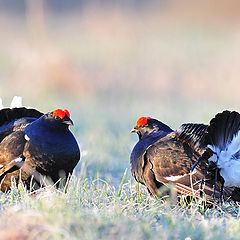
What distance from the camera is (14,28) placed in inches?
639

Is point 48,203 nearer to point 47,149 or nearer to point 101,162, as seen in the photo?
point 47,149

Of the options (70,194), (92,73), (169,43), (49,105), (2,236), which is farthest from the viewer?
(169,43)

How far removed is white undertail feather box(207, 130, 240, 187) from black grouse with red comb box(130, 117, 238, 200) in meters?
0.08

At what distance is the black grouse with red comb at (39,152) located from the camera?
3.79 metres

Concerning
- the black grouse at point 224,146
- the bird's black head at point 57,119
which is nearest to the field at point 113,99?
the black grouse at point 224,146

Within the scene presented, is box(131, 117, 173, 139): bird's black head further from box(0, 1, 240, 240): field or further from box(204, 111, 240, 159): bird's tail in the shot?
box(204, 111, 240, 159): bird's tail

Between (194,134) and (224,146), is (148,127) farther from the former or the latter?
(224,146)

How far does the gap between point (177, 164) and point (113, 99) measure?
5.00 m

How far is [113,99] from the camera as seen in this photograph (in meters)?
8.65

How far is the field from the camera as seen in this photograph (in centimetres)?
264

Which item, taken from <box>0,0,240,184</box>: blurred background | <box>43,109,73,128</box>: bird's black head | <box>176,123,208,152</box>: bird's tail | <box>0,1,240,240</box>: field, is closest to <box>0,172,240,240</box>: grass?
<box>0,1,240,240</box>: field

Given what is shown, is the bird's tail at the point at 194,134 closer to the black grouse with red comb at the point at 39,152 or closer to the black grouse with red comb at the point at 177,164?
the black grouse with red comb at the point at 177,164

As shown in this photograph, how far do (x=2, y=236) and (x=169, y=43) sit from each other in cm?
1047

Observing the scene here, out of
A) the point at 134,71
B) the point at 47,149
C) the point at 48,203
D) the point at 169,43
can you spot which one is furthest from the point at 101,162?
the point at 169,43
